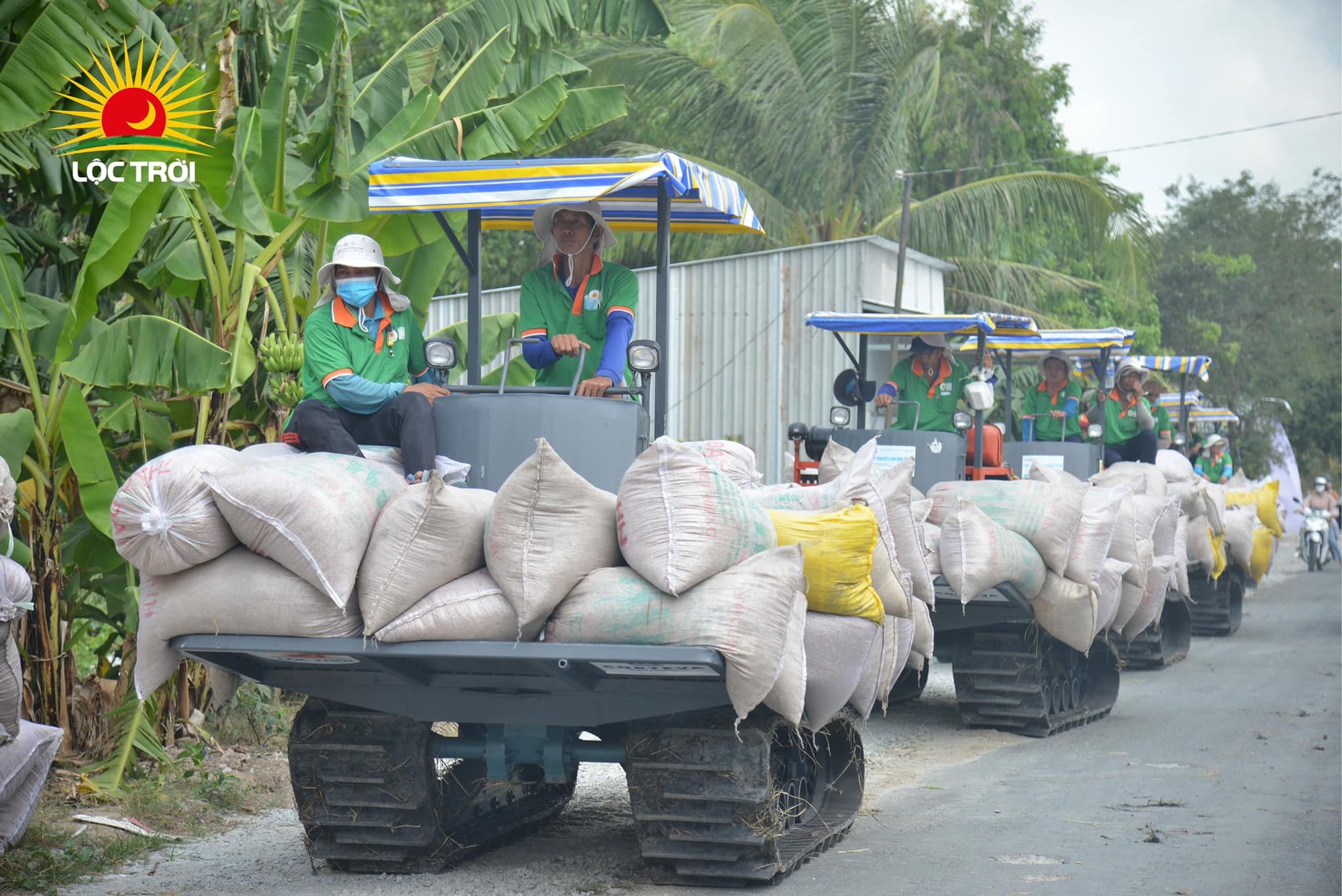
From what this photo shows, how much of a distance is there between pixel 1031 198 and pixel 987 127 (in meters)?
6.67

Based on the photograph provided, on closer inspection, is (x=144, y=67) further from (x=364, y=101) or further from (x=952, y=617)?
(x=952, y=617)

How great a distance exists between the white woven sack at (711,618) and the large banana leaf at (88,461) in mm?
2812

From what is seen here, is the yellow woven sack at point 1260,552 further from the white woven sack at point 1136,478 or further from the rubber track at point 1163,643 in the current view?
the white woven sack at point 1136,478

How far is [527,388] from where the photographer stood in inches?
246

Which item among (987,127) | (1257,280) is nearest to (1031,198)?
(987,127)

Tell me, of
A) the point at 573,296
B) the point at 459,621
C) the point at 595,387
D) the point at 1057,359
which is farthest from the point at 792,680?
the point at 1057,359

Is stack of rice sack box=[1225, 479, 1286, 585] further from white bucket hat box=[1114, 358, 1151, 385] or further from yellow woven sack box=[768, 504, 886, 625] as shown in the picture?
yellow woven sack box=[768, 504, 886, 625]

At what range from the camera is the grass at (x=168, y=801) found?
5824 mm

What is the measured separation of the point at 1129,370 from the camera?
46.4 feet

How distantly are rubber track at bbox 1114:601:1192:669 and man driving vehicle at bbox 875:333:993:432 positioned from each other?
3.28 metres

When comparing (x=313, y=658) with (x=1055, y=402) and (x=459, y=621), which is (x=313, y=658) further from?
(x=1055, y=402)

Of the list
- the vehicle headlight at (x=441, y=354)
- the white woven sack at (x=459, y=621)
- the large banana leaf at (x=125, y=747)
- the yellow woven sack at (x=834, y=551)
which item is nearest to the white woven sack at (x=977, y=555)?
the yellow woven sack at (x=834, y=551)

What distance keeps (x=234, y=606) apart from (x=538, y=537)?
102 centimetres

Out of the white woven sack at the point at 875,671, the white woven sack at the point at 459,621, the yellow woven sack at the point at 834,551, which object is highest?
the yellow woven sack at the point at 834,551
